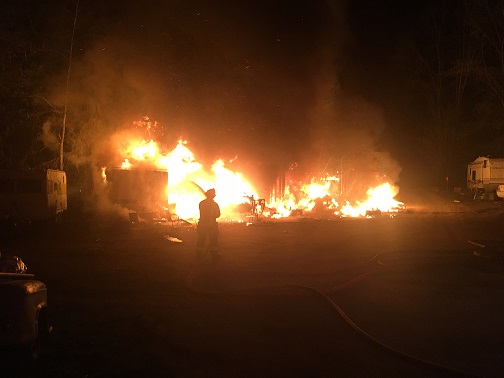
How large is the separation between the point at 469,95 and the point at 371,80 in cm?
996

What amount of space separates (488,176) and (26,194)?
104ft

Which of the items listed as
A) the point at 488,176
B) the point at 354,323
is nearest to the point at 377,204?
the point at 488,176

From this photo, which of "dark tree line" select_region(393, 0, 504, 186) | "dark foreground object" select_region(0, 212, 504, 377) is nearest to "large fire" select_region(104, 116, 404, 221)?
"dark foreground object" select_region(0, 212, 504, 377)

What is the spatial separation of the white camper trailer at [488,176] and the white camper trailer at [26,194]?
3070cm

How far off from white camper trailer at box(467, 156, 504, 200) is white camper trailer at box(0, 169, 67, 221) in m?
30.7

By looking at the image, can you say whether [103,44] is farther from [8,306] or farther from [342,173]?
[8,306]

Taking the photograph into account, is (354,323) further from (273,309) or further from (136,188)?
(136,188)

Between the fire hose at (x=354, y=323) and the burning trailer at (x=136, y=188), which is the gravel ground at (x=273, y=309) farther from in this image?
the burning trailer at (x=136, y=188)

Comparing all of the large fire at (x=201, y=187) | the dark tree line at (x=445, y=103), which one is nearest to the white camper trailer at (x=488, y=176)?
the dark tree line at (x=445, y=103)

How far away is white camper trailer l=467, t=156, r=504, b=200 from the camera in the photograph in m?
36.7

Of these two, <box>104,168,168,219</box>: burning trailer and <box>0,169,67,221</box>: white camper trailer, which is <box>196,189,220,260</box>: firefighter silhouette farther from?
<box>104,168,168,219</box>: burning trailer

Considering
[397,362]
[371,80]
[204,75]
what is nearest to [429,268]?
[397,362]

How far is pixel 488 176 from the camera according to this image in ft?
122

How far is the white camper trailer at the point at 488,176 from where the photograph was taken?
36.7 m
